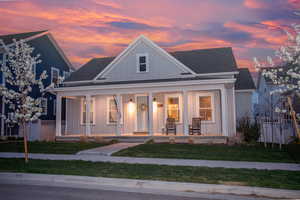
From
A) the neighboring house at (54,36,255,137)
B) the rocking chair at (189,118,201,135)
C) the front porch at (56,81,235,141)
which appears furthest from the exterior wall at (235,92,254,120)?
the rocking chair at (189,118,201,135)

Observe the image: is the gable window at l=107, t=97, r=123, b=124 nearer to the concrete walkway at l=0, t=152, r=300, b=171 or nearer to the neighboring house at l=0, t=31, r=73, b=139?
the neighboring house at l=0, t=31, r=73, b=139

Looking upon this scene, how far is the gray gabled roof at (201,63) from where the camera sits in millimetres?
16797

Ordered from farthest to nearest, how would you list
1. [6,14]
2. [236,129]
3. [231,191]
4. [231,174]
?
[6,14]
[236,129]
[231,174]
[231,191]

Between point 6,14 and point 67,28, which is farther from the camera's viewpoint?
point 67,28

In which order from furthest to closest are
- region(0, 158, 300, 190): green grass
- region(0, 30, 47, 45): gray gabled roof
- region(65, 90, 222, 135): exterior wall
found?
1. region(0, 30, 47, 45): gray gabled roof
2. region(65, 90, 222, 135): exterior wall
3. region(0, 158, 300, 190): green grass

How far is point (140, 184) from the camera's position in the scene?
6516 millimetres

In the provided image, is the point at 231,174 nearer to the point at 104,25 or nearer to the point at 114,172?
the point at 114,172

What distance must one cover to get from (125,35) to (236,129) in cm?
1032

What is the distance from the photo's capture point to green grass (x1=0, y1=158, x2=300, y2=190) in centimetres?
643

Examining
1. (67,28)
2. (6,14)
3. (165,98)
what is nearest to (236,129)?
(165,98)

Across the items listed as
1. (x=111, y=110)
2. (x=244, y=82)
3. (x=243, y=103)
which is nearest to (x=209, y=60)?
(x=244, y=82)

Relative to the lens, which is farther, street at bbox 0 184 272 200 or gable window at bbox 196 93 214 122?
gable window at bbox 196 93 214 122

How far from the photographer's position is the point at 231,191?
5895 mm

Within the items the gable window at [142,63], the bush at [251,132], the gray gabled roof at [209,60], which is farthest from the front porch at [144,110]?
the gable window at [142,63]
